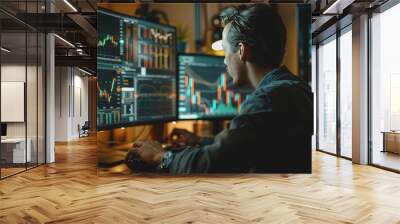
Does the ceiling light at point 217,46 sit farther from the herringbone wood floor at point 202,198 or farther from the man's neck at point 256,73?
the herringbone wood floor at point 202,198

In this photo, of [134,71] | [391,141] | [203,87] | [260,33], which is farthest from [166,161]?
[391,141]

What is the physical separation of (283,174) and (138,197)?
2937 millimetres

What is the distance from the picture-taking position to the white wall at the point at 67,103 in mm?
15430

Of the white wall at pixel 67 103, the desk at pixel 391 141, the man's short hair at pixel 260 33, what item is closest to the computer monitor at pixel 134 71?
the man's short hair at pixel 260 33

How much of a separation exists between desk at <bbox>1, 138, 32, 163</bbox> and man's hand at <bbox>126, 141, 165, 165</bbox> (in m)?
2.42

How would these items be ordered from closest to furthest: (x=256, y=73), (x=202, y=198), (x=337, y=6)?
(x=202, y=198) → (x=256, y=73) → (x=337, y=6)

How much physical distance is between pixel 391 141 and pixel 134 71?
5091 millimetres

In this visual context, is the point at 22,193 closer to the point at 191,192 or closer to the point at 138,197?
the point at 138,197

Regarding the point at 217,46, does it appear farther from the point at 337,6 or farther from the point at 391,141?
the point at 391,141

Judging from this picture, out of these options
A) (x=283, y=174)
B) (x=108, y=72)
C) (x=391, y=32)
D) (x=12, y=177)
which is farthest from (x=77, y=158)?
(x=391, y=32)

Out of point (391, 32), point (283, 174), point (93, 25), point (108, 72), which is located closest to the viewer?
point (108, 72)

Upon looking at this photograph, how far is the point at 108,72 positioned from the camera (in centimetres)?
627

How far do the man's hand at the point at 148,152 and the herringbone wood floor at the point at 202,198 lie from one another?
340mm

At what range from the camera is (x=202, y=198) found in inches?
192
